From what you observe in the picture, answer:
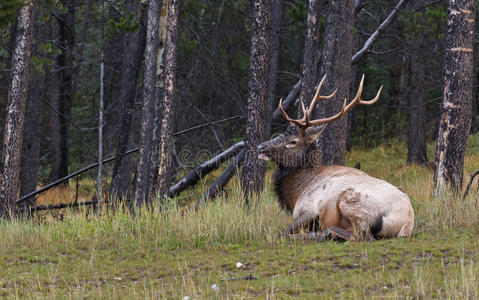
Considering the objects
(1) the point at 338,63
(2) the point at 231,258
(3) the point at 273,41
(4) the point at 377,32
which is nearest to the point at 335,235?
(2) the point at 231,258

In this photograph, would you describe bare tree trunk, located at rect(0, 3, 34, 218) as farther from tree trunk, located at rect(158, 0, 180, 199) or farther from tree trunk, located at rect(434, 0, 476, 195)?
tree trunk, located at rect(434, 0, 476, 195)

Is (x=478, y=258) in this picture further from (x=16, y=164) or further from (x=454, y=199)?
(x=16, y=164)

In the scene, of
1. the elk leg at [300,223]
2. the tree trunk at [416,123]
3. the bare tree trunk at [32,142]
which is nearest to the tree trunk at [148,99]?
the elk leg at [300,223]

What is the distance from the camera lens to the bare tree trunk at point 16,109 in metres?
11.6

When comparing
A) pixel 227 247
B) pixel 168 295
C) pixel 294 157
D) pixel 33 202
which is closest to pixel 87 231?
pixel 227 247

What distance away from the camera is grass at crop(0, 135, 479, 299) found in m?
5.68

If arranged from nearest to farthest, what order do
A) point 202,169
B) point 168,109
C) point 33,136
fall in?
1. point 168,109
2. point 202,169
3. point 33,136

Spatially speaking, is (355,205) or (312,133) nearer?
(355,205)

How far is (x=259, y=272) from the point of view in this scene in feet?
21.3

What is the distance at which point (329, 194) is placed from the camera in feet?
26.5

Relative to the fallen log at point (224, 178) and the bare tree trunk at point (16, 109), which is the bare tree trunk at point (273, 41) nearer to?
the fallen log at point (224, 178)

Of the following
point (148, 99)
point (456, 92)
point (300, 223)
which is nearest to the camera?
point (300, 223)

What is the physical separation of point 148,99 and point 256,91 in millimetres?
2607

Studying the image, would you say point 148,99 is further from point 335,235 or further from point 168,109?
point 335,235
